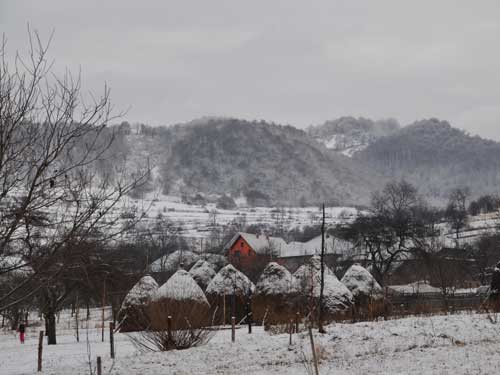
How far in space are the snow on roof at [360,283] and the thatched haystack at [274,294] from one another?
2.48m

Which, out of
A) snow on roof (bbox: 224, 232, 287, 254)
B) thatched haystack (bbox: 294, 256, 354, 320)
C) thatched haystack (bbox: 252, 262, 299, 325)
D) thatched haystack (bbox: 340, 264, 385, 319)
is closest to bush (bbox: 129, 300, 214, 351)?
thatched haystack (bbox: 294, 256, 354, 320)

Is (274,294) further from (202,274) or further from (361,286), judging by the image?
(202,274)

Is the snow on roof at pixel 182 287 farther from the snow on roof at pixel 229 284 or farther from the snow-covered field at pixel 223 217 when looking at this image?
the snow-covered field at pixel 223 217

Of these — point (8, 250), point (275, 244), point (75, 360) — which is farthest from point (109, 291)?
point (275, 244)

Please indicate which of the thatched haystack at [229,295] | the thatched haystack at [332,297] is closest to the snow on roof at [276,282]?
the thatched haystack at [229,295]

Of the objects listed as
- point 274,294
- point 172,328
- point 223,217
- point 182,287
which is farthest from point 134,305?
point 223,217

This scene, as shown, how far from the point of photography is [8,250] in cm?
658

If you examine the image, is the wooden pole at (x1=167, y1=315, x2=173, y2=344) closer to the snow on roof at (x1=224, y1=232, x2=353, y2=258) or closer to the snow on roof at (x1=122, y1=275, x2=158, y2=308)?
the snow on roof at (x1=122, y1=275, x2=158, y2=308)

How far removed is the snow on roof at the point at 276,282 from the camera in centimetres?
2547

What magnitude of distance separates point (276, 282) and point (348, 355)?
479 inches

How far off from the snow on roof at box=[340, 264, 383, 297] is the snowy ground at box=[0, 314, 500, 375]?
7.28 metres

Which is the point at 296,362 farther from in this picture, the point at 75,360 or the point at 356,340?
the point at 75,360

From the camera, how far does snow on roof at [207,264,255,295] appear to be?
27.5 metres

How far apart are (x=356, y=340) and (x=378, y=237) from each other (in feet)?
116
